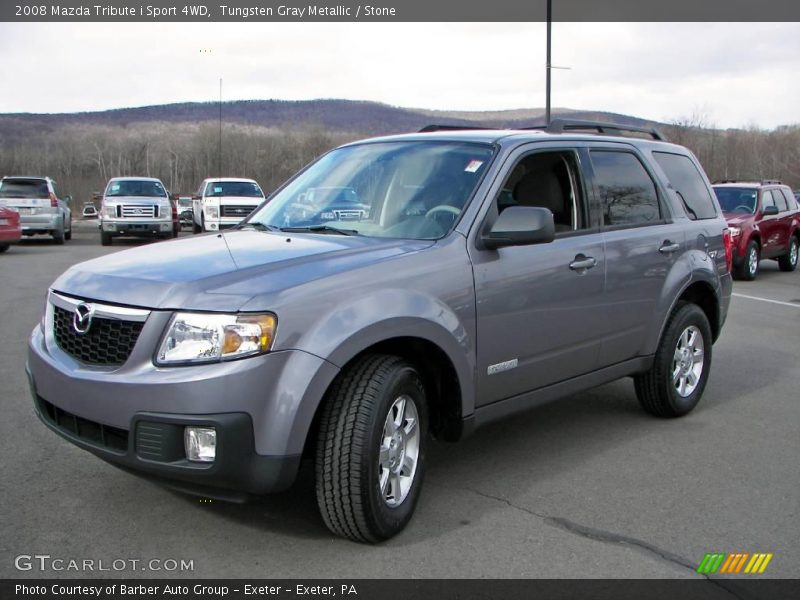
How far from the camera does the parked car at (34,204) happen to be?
21953 mm

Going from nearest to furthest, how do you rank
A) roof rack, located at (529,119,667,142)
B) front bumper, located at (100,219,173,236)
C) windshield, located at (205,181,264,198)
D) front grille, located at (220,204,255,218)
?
roof rack, located at (529,119,667,142), front bumper, located at (100,219,173,236), front grille, located at (220,204,255,218), windshield, located at (205,181,264,198)

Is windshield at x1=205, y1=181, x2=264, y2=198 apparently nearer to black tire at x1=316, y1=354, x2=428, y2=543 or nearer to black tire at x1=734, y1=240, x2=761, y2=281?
black tire at x1=734, y1=240, x2=761, y2=281

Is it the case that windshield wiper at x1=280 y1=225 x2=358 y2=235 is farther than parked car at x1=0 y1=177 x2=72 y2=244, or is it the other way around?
parked car at x1=0 y1=177 x2=72 y2=244

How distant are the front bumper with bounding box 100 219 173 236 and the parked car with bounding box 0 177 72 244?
1.43 meters

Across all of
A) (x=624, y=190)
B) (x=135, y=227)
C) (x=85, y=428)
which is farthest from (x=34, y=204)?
(x=85, y=428)

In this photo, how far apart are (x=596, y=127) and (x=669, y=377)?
182 centimetres

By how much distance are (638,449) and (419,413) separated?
6.38 ft

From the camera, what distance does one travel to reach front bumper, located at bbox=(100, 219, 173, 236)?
71.9 feet

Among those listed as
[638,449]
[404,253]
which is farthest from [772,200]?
[404,253]

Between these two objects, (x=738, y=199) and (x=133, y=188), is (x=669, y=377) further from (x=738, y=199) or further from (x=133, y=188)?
(x=133, y=188)

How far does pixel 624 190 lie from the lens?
18.0ft

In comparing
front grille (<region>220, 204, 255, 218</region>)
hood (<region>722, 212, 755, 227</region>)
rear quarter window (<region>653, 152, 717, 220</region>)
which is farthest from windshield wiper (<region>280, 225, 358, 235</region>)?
front grille (<region>220, 204, 255, 218</region>)

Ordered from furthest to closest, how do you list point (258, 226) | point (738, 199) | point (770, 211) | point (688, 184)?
point (738, 199)
point (770, 211)
point (688, 184)
point (258, 226)
